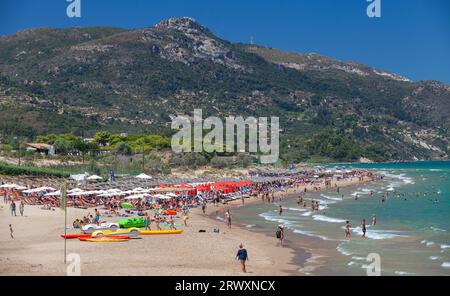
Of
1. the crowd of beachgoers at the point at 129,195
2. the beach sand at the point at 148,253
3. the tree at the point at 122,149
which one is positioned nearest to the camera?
the beach sand at the point at 148,253

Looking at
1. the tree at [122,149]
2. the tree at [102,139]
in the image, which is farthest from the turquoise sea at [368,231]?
the tree at [102,139]

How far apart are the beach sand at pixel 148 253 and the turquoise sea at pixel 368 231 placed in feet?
4.97

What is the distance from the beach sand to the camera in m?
18.5

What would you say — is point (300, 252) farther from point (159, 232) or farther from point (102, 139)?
point (102, 139)

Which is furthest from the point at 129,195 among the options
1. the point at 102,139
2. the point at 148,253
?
the point at 102,139

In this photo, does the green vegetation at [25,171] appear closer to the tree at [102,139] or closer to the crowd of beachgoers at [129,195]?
the crowd of beachgoers at [129,195]

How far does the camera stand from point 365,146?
19900 cm

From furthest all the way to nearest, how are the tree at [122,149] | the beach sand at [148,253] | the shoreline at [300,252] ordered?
the tree at [122,149] → the shoreline at [300,252] → the beach sand at [148,253]

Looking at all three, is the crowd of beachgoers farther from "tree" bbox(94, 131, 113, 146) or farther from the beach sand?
"tree" bbox(94, 131, 113, 146)

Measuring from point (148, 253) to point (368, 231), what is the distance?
13572 millimetres

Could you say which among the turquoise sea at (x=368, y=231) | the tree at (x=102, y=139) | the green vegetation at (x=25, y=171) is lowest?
the turquoise sea at (x=368, y=231)

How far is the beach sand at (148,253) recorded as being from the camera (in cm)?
1845
